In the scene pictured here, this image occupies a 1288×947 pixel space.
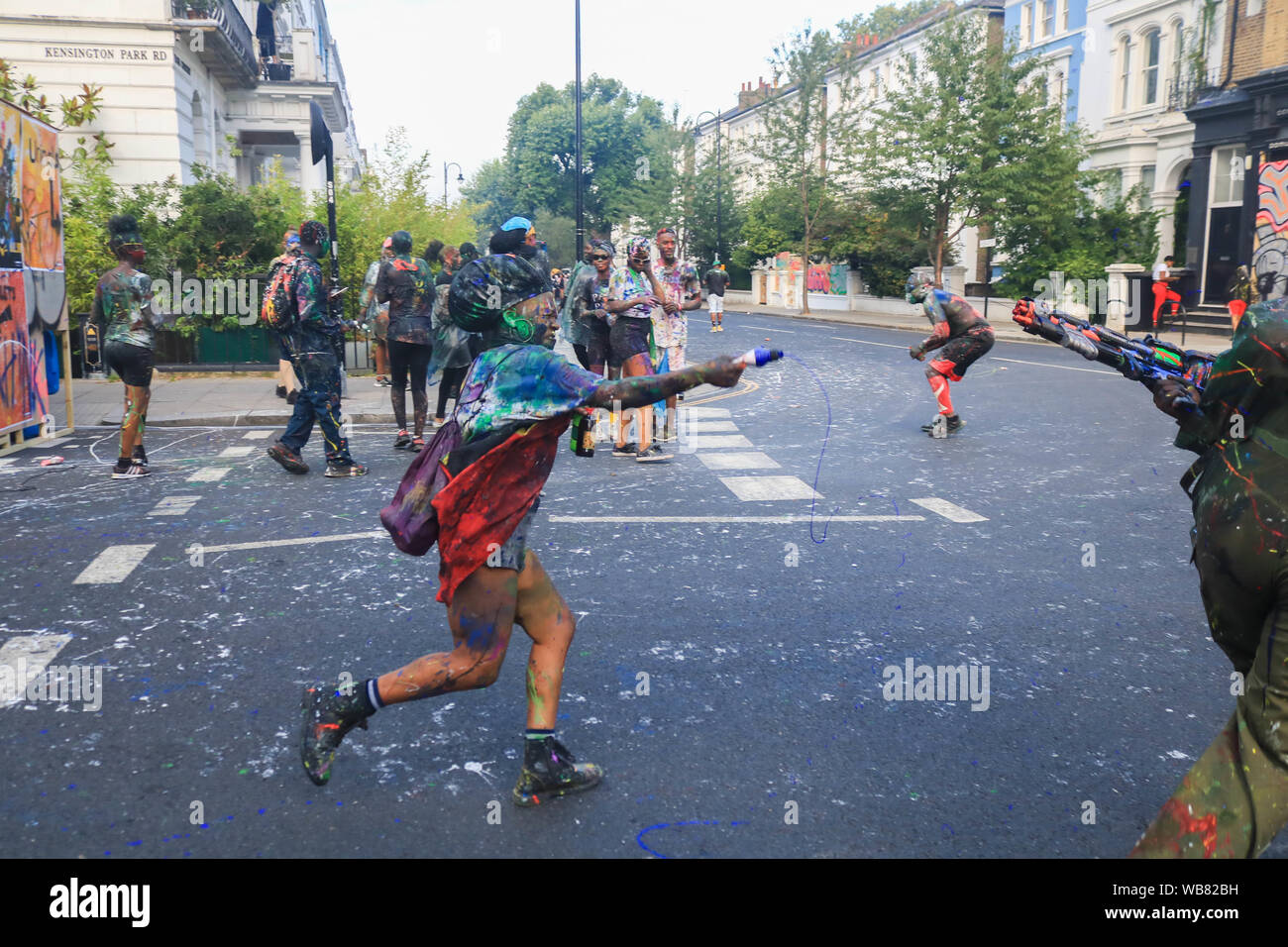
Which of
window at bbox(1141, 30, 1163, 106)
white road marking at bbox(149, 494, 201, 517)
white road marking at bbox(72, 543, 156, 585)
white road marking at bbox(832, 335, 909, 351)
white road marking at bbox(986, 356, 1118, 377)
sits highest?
window at bbox(1141, 30, 1163, 106)

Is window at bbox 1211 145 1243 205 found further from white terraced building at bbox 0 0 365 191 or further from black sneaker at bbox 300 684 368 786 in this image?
black sneaker at bbox 300 684 368 786

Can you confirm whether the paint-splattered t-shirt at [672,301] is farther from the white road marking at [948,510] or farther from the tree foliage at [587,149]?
the tree foliage at [587,149]

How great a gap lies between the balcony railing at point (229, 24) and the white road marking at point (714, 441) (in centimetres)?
1635

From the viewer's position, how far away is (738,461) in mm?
10164

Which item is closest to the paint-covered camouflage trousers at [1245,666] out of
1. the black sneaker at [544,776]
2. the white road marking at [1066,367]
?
the black sneaker at [544,776]

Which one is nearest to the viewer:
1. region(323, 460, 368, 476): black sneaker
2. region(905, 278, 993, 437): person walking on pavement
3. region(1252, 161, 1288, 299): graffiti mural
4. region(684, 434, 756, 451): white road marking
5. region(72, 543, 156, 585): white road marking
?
region(72, 543, 156, 585): white road marking

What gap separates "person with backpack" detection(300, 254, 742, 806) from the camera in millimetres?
3266

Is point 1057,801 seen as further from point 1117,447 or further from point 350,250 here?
point 350,250

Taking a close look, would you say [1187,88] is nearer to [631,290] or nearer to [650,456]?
[631,290]

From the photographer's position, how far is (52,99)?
21.4 meters

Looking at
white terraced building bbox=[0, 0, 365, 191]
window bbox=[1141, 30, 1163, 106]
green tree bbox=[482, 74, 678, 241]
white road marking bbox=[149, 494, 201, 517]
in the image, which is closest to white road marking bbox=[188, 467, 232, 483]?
white road marking bbox=[149, 494, 201, 517]

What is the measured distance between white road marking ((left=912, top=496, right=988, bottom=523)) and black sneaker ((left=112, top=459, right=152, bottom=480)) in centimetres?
616

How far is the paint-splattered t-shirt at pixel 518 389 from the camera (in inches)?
127

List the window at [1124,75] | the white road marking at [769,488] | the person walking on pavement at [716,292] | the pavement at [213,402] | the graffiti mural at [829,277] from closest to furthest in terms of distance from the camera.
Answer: the white road marking at [769,488]
the pavement at [213,402]
the person walking on pavement at [716,292]
the window at [1124,75]
the graffiti mural at [829,277]
